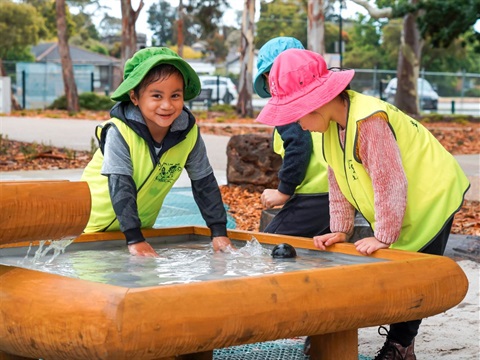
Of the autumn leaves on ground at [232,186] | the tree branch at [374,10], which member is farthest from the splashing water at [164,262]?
the tree branch at [374,10]

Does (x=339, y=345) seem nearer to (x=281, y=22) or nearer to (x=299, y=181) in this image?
(x=299, y=181)

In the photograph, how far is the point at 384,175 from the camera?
337 cm

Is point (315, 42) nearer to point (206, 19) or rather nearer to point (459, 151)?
point (459, 151)

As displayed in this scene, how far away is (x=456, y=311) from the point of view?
15.8 ft

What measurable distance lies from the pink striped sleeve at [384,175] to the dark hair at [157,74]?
92 centimetres

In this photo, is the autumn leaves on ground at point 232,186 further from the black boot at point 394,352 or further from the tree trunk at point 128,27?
the tree trunk at point 128,27

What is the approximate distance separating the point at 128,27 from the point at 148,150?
23901 millimetres

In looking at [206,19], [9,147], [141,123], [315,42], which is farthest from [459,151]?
[206,19]

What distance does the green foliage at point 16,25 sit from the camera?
185 ft

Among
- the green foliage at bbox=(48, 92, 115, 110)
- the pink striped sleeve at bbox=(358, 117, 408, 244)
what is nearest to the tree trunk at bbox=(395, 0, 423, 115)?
the green foliage at bbox=(48, 92, 115, 110)

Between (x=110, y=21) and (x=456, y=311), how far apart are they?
324ft

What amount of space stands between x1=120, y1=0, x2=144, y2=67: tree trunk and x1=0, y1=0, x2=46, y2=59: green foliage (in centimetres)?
3056

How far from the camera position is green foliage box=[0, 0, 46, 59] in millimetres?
56500

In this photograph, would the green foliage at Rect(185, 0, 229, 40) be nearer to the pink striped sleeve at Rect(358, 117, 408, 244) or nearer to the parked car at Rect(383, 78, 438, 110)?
the parked car at Rect(383, 78, 438, 110)
